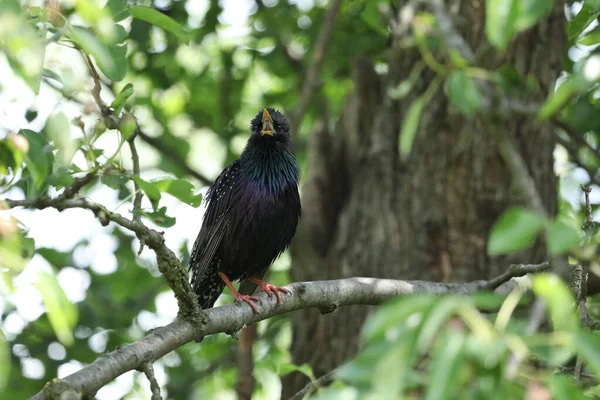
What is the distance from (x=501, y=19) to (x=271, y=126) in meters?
3.93

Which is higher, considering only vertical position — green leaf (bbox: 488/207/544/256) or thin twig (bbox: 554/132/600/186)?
thin twig (bbox: 554/132/600/186)

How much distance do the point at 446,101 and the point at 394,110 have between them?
468mm

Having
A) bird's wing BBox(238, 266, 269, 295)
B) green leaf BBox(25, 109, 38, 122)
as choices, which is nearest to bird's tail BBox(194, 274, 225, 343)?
bird's wing BBox(238, 266, 269, 295)

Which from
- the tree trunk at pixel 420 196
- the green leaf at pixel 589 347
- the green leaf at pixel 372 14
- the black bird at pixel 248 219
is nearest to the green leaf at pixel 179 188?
the green leaf at pixel 589 347

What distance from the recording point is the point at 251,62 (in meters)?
7.71

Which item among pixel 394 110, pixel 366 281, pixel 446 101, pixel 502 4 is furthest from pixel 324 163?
pixel 502 4

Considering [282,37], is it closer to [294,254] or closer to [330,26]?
[330,26]

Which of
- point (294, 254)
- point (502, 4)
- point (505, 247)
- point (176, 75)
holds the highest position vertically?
point (176, 75)

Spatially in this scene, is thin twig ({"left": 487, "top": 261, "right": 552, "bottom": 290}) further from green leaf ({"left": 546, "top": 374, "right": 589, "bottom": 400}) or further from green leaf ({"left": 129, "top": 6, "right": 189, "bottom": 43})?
green leaf ({"left": 546, "top": 374, "right": 589, "bottom": 400})

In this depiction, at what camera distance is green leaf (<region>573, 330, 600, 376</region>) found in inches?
53.2

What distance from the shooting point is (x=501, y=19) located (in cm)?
164

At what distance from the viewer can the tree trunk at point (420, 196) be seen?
5.35 metres

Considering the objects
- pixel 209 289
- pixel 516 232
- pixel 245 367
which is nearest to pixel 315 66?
pixel 209 289

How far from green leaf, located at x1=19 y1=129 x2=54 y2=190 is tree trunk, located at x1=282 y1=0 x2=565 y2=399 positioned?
137 inches
